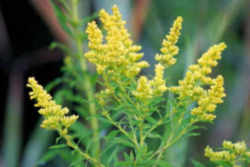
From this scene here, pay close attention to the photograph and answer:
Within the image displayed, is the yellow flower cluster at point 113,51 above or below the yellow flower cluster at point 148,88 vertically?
above

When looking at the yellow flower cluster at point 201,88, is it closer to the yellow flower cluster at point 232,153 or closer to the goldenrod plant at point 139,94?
the goldenrod plant at point 139,94

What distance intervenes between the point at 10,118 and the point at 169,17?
6.67 ft

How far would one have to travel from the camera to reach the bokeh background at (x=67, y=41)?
294 cm

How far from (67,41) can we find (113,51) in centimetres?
→ 197

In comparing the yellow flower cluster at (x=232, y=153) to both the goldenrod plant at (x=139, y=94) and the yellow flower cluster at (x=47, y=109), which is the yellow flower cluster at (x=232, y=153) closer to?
the goldenrod plant at (x=139, y=94)

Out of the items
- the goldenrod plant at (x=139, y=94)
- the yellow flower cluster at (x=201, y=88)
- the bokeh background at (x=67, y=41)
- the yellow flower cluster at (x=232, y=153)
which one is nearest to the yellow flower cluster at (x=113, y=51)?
the goldenrod plant at (x=139, y=94)

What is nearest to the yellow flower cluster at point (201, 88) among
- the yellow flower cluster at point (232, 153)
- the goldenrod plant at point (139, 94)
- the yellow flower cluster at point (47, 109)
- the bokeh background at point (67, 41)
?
the goldenrod plant at point (139, 94)

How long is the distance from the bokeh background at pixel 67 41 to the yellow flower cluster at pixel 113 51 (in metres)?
1.83

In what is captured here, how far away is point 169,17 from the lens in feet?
13.4

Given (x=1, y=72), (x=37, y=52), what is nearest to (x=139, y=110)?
(x=37, y=52)

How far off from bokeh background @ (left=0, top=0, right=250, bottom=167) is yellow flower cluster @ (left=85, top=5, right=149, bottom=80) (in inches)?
72.1

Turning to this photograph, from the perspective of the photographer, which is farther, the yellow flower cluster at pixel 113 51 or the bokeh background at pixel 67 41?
the bokeh background at pixel 67 41

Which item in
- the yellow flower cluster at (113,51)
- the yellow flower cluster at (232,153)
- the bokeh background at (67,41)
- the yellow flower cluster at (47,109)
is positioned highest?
the bokeh background at (67,41)

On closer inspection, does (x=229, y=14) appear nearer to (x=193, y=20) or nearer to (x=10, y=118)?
(x=193, y=20)
